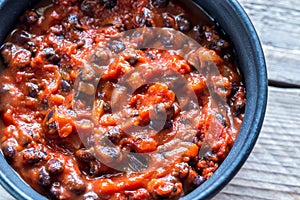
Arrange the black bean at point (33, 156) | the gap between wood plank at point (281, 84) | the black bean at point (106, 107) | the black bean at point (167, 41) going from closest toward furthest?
the black bean at point (33, 156)
the black bean at point (106, 107)
the black bean at point (167, 41)
the gap between wood plank at point (281, 84)

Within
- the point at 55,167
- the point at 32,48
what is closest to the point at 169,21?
the point at 32,48

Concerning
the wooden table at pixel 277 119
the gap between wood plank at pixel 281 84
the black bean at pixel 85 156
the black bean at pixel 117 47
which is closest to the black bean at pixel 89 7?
the black bean at pixel 117 47

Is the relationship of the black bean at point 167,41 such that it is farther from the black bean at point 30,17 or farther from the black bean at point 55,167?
Result: the black bean at point 55,167

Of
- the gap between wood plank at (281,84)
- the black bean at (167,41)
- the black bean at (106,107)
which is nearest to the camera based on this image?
the black bean at (106,107)

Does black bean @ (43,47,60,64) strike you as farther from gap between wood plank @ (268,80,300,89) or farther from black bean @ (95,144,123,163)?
gap between wood plank @ (268,80,300,89)

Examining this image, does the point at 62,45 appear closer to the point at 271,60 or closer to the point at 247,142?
the point at 247,142
